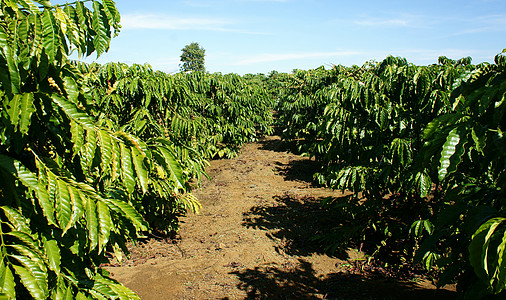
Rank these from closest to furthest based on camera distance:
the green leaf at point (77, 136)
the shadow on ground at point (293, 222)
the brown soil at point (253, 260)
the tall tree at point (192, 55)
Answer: the green leaf at point (77, 136) < the brown soil at point (253, 260) < the shadow on ground at point (293, 222) < the tall tree at point (192, 55)

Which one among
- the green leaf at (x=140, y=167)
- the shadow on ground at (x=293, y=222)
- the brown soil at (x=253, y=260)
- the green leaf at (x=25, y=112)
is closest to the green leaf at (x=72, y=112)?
the green leaf at (x=25, y=112)

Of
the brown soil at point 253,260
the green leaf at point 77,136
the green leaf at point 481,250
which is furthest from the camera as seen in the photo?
the brown soil at point 253,260

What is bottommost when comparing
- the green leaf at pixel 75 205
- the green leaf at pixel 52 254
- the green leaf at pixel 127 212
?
the green leaf at pixel 52 254

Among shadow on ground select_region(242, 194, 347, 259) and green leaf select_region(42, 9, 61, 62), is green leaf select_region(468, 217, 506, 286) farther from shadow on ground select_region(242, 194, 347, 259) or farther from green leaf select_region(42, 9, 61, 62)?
shadow on ground select_region(242, 194, 347, 259)

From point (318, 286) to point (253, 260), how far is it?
3.53ft

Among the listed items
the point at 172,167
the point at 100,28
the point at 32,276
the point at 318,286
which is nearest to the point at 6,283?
the point at 32,276

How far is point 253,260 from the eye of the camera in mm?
4828

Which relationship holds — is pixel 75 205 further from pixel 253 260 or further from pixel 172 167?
pixel 253 260

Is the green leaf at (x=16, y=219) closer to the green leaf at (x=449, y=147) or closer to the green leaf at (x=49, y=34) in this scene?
the green leaf at (x=49, y=34)

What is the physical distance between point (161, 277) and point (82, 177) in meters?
3.08

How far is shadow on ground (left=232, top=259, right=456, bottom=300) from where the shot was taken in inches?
153

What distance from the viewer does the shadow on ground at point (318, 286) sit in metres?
3.88

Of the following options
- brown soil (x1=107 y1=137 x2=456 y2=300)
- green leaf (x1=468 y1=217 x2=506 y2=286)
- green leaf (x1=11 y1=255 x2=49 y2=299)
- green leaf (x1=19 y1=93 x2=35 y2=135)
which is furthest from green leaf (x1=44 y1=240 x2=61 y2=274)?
brown soil (x1=107 y1=137 x2=456 y2=300)

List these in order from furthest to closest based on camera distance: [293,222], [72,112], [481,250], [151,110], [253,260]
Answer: [293,222] < [151,110] < [253,260] < [72,112] < [481,250]
